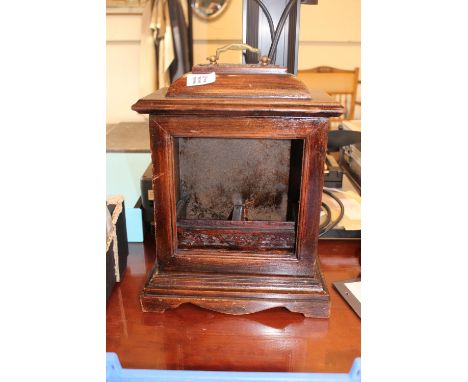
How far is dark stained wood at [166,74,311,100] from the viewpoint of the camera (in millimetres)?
623

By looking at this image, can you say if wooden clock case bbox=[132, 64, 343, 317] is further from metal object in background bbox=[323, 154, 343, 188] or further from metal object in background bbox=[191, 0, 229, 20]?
metal object in background bbox=[191, 0, 229, 20]

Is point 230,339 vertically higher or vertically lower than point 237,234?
lower

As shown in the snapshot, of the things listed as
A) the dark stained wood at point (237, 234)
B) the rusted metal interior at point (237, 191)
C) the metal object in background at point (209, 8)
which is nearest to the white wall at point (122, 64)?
the metal object in background at point (209, 8)

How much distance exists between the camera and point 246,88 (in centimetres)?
63

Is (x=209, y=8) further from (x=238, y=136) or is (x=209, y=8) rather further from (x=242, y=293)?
(x=242, y=293)

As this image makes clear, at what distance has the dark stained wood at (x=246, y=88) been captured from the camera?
0.62m

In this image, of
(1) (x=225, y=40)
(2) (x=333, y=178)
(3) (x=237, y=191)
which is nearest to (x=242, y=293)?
(3) (x=237, y=191)

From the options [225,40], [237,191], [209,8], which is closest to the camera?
[237,191]

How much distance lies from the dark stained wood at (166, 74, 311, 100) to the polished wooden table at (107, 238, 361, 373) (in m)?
0.39

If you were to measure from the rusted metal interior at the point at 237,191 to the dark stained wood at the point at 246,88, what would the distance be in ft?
0.43

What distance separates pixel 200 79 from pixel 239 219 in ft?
0.95

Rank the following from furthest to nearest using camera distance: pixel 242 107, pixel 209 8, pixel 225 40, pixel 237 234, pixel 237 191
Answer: pixel 225 40 → pixel 209 8 → pixel 237 191 → pixel 237 234 → pixel 242 107

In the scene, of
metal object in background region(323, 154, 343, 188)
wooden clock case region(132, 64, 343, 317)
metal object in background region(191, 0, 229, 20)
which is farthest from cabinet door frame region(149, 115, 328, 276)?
metal object in background region(191, 0, 229, 20)
